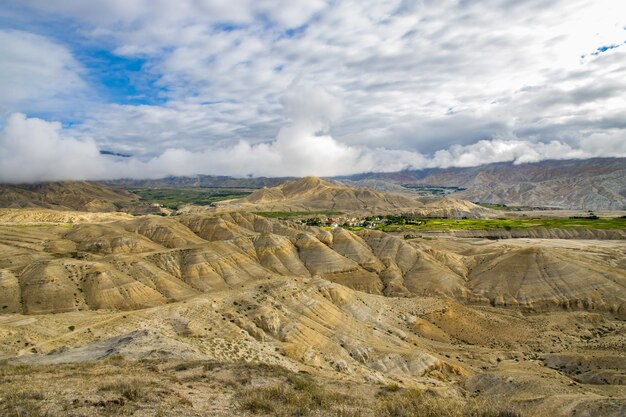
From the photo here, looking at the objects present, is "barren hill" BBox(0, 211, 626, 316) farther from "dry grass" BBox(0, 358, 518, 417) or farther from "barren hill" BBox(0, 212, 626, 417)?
"dry grass" BBox(0, 358, 518, 417)

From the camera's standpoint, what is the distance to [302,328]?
2012 inches

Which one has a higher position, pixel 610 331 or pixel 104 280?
pixel 104 280

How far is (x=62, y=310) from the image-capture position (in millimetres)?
57688

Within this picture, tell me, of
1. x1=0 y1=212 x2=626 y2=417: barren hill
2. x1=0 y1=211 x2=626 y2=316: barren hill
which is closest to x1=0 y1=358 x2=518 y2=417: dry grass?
x1=0 y1=212 x2=626 y2=417: barren hill

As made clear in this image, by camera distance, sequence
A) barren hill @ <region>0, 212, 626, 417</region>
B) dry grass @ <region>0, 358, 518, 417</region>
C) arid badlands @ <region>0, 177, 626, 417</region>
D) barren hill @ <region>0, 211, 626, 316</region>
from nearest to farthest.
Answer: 1. dry grass @ <region>0, 358, 518, 417</region>
2. arid badlands @ <region>0, 177, 626, 417</region>
3. barren hill @ <region>0, 212, 626, 417</region>
4. barren hill @ <region>0, 211, 626, 316</region>

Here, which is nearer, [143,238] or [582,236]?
[143,238]

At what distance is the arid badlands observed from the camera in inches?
948

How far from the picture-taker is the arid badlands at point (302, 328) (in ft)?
79.0

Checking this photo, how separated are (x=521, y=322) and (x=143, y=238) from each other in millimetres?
83734

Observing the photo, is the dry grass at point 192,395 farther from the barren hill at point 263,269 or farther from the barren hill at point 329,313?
the barren hill at point 263,269

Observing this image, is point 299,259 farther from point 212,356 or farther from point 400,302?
point 212,356

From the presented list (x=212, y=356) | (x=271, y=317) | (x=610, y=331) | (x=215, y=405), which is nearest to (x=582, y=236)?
(x=610, y=331)

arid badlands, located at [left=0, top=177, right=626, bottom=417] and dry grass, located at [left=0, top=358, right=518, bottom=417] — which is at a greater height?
dry grass, located at [left=0, top=358, right=518, bottom=417]

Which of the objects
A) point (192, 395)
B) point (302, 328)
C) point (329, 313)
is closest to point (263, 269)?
point (329, 313)
